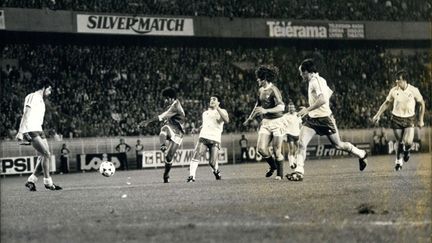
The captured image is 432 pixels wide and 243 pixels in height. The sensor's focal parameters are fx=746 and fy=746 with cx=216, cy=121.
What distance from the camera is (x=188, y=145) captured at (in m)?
30.6

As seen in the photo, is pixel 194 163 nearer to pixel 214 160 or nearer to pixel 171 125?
pixel 214 160

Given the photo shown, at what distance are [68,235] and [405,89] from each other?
38.2 feet

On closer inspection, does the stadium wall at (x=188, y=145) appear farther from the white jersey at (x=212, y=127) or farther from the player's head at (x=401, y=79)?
the white jersey at (x=212, y=127)

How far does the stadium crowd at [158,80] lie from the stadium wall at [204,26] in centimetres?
90

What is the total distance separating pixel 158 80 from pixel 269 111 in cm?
2017

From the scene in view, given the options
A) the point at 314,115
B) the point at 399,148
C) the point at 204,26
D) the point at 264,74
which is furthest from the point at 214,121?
the point at 204,26

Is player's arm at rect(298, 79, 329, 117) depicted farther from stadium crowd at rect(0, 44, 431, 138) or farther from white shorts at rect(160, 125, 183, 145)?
stadium crowd at rect(0, 44, 431, 138)

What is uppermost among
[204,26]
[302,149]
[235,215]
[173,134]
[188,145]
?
[204,26]

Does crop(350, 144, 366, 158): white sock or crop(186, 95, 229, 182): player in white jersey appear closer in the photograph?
crop(350, 144, 366, 158): white sock

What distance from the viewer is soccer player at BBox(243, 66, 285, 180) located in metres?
14.3

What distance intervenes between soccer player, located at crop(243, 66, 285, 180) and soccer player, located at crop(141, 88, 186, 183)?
6.97 feet

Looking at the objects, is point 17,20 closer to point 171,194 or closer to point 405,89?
point 405,89

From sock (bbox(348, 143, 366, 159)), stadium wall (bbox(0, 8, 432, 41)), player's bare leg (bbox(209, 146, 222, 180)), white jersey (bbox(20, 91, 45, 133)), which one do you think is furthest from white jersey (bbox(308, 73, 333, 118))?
stadium wall (bbox(0, 8, 432, 41))

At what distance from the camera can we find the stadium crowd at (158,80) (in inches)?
1187
